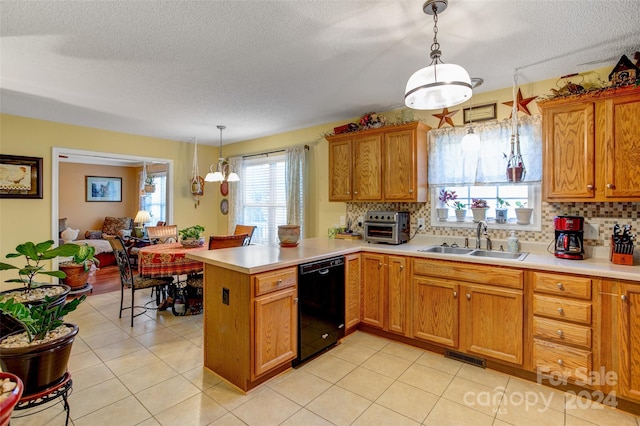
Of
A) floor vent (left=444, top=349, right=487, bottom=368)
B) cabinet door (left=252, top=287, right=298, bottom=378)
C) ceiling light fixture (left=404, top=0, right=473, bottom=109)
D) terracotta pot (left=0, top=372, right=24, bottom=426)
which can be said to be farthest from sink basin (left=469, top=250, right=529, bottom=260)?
terracotta pot (left=0, top=372, right=24, bottom=426)

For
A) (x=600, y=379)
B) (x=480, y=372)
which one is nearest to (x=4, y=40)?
(x=480, y=372)

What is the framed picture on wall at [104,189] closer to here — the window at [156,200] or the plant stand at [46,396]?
the window at [156,200]

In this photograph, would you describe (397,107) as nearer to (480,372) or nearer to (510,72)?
(510,72)

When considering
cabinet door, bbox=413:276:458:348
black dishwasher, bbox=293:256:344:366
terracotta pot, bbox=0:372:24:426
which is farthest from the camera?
cabinet door, bbox=413:276:458:348

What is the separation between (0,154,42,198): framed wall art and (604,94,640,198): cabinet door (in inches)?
238

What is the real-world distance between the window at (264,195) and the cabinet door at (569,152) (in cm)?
346

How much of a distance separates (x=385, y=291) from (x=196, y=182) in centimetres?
406

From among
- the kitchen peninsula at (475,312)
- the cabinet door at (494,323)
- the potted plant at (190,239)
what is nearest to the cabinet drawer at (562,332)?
the kitchen peninsula at (475,312)

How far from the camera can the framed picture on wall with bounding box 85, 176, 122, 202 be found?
820 centimetres

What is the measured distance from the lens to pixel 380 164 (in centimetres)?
346

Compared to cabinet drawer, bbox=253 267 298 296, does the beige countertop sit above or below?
above

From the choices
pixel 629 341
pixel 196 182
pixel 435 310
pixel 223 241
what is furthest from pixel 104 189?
pixel 629 341

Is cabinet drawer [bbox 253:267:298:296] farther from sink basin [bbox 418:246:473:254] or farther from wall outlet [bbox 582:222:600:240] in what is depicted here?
wall outlet [bbox 582:222:600:240]

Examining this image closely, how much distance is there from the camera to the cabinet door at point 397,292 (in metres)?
2.92
